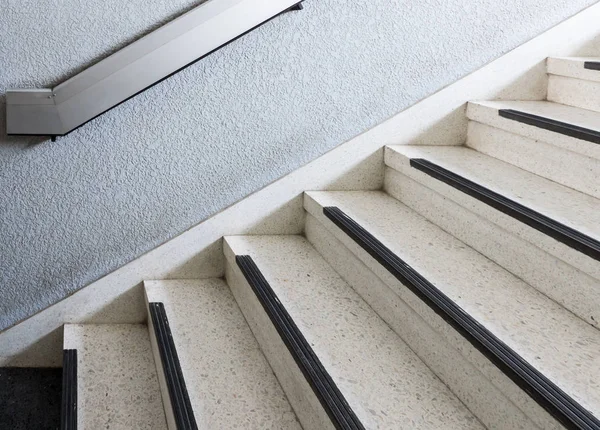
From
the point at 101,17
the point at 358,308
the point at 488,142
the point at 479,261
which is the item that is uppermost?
the point at 101,17

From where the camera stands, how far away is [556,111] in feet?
6.99

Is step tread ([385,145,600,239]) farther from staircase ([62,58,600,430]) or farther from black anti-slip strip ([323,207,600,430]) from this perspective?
black anti-slip strip ([323,207,600,430])

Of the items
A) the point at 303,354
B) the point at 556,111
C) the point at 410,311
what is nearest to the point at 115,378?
the point at 303,354

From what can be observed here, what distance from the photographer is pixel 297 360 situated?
1.57m

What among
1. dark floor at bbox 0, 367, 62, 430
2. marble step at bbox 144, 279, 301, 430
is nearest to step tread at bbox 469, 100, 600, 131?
marble step at bbox 144, 279, 301, 430

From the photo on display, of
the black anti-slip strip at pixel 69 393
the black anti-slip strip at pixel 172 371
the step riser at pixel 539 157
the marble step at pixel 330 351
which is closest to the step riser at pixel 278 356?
the marble step at pixel 330 351

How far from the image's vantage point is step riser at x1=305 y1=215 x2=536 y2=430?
132 centimetres

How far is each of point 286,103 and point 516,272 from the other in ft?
3.15

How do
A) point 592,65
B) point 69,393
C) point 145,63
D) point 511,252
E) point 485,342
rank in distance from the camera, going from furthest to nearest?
point 592,65 < point 145,63 < point 69,393 < point 511,252 < point 485,342

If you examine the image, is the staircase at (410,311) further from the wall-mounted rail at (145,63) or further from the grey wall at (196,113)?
the wall-mounted rail at (145,63)

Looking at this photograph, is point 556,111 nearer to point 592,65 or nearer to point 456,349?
point 592,65

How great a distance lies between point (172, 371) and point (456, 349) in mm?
699

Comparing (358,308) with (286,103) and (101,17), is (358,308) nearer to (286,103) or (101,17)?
(286,103)

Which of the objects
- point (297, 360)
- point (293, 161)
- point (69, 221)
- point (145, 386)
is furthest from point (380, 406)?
point (69, 221)
